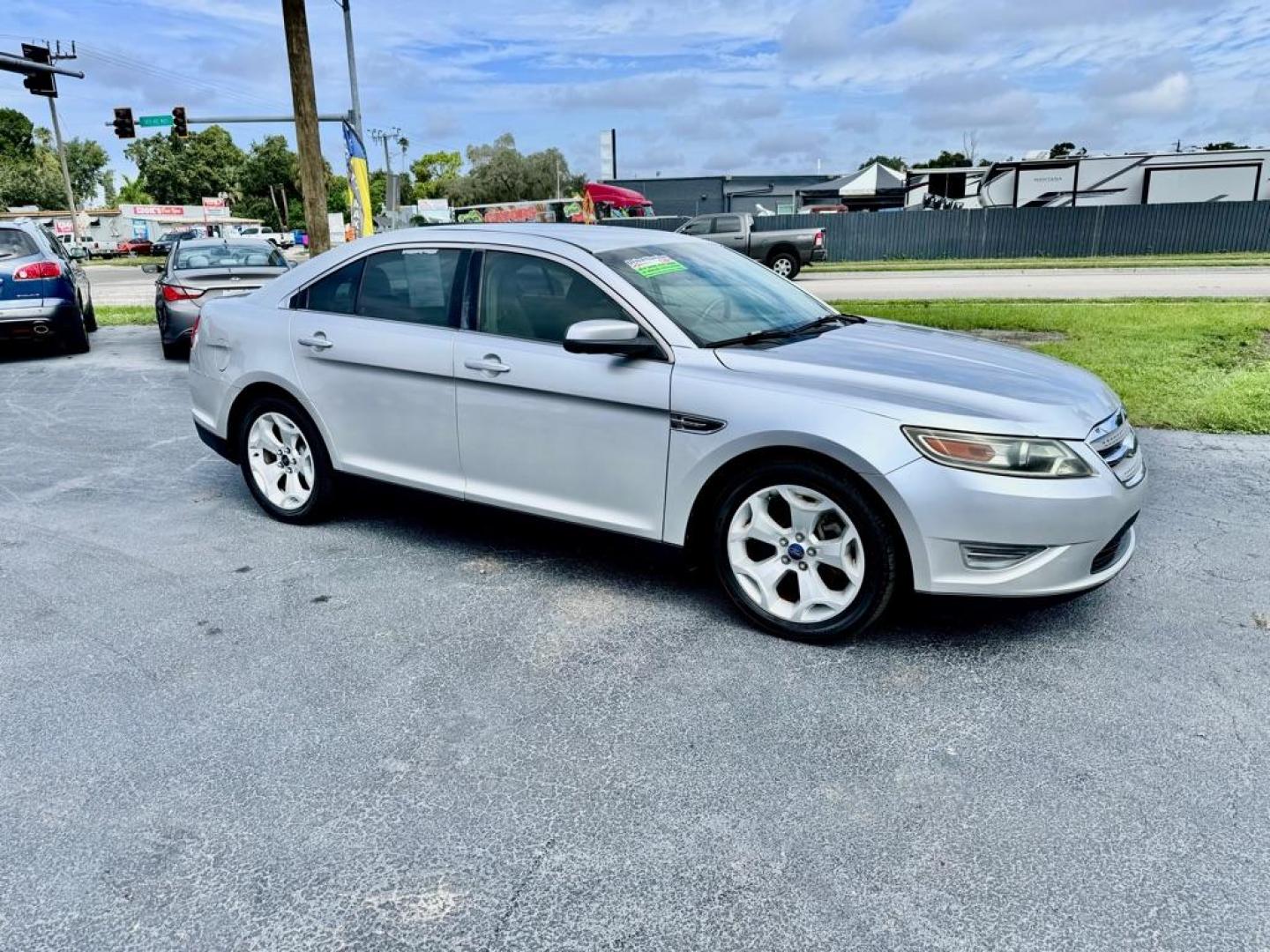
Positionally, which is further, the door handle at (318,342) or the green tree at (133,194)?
the green tree at (133,194)


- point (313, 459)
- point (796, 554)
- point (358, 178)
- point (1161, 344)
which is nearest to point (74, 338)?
point (358, 178)

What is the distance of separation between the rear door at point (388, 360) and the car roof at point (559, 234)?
0.13 m

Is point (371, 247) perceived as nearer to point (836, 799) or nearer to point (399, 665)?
point (399, 665)

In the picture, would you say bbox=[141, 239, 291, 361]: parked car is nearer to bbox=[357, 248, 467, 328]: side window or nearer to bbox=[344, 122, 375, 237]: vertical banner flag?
bbox=[344, 122, 375, 237]: vertical banner flag

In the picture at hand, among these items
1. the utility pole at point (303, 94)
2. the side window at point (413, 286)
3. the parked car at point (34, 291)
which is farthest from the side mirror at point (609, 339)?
the utility pole at point (303, 94)

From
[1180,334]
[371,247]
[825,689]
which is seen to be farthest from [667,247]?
[1180,334]

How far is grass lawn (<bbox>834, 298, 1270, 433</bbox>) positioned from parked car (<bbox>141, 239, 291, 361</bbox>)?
8.04m

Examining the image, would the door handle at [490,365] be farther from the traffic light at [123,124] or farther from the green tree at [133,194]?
the green tree at [133,194]

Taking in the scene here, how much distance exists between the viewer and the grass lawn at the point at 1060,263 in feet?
77.4

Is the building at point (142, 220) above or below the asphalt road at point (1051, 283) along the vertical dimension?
above

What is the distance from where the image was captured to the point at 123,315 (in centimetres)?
1706

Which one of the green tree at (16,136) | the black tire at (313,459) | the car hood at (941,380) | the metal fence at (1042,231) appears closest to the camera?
the car hood at (941,380)

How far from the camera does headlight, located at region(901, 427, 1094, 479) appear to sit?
11.1ft

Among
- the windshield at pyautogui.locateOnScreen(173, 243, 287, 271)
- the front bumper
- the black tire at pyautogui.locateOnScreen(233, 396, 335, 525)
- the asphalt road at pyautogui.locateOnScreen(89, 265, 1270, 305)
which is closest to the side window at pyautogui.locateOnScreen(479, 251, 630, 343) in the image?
the black tire at pyautogui.locateOnScreen(233, 396, 335, 525)
